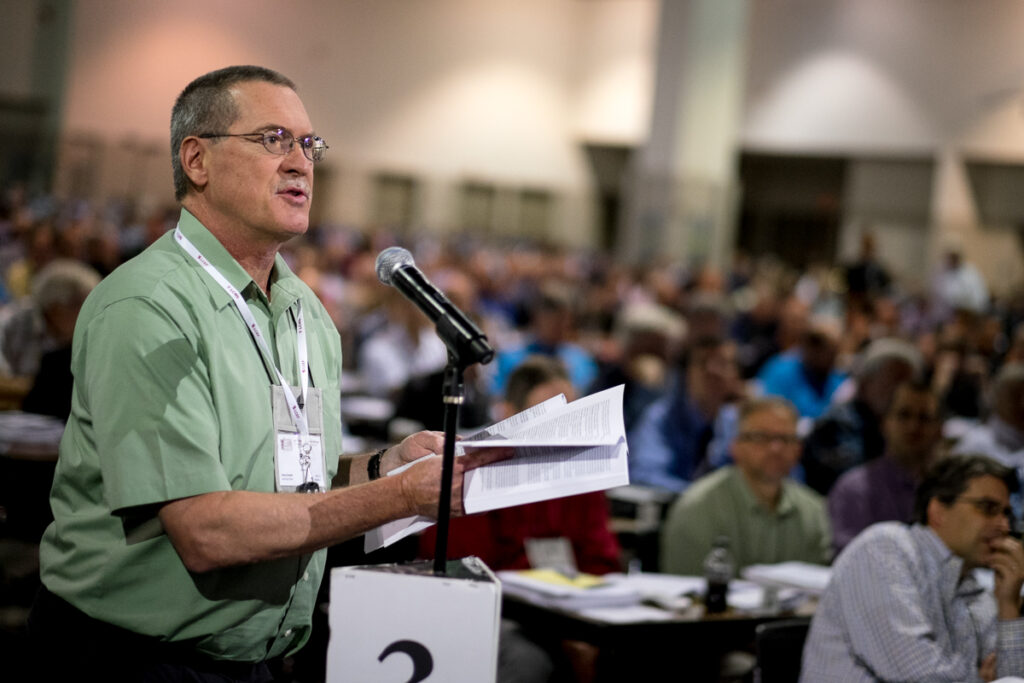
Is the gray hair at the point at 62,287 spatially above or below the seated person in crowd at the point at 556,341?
above

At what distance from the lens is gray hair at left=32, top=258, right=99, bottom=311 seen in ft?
17.0

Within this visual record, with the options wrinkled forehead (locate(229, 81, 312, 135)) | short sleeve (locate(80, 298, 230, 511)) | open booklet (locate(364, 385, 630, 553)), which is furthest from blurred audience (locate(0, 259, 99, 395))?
open booklet (locate(364, 385, 630, 553))

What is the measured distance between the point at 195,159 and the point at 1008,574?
7.77 ft

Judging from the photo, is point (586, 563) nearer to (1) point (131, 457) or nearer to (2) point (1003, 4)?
(1) point (131, 457)

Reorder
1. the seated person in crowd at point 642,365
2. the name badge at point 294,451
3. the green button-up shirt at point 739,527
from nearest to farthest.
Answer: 1. the name badge at point 294,451
2. the green button-up shirt at point 739,527
3. the seated person in crowd at point 642,365

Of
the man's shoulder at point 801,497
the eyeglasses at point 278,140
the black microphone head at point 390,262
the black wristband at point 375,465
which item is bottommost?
the man's shoulder at point 801,497

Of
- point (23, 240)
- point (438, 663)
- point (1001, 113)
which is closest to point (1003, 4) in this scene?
point (1001, 113)

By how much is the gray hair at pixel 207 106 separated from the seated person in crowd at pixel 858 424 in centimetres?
439

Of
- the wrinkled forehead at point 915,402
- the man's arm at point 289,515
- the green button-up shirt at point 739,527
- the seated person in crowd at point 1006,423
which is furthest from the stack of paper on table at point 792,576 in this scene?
the man's arm at point 289,515

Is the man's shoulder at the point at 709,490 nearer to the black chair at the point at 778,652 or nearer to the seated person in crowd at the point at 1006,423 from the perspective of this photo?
the black chair at the point at 778,652

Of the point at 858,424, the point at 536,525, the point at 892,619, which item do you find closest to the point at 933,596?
the point at 892,619

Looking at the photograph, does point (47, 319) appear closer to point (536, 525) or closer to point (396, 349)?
point (536, 525)

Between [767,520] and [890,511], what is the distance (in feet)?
1.64

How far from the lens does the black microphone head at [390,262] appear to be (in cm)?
171
